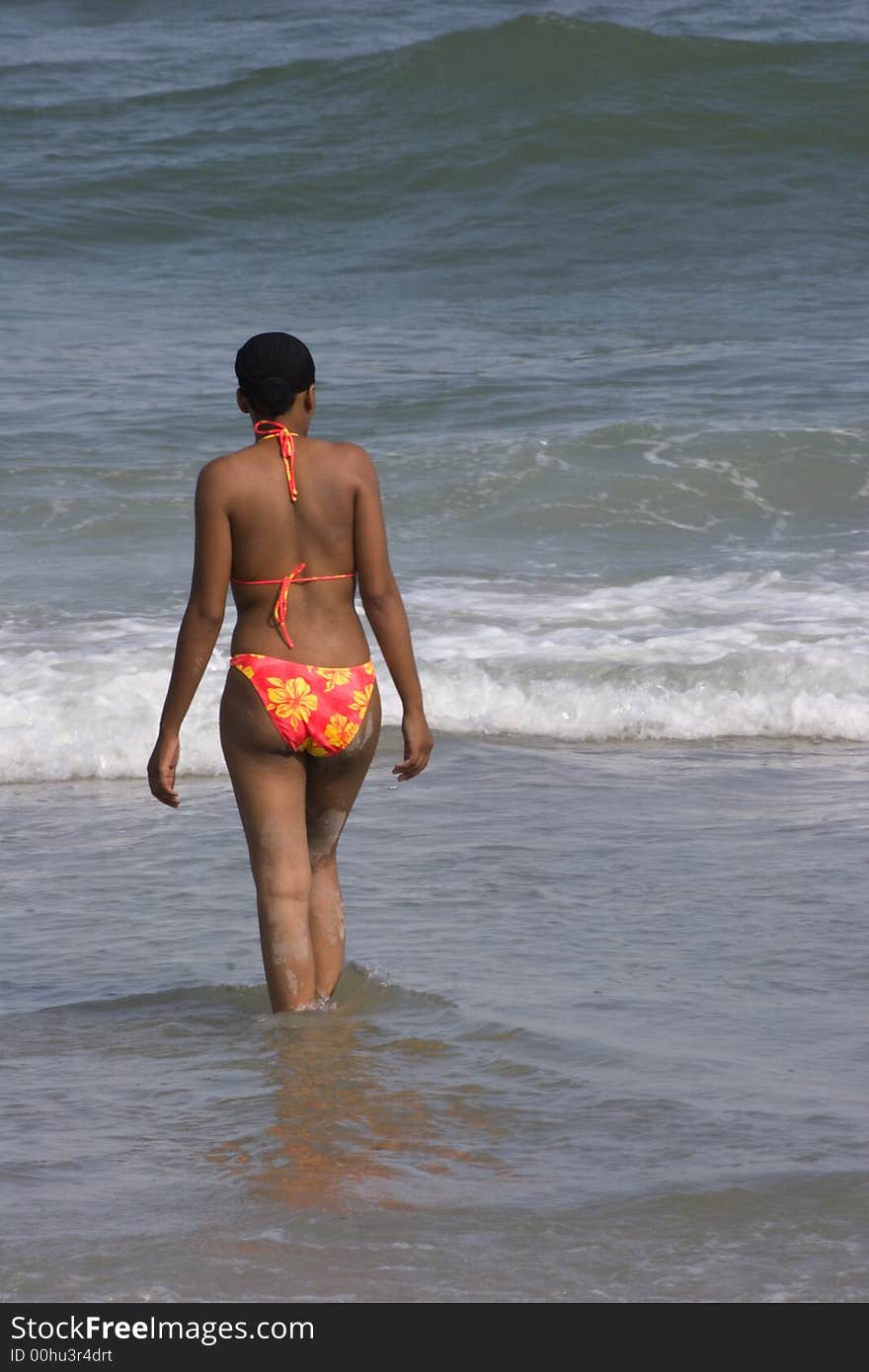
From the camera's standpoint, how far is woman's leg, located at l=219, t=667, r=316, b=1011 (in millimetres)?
4035

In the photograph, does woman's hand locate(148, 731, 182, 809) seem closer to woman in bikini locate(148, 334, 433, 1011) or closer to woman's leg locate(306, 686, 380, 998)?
woman in bikini locate(148, 334, 433, 1011)

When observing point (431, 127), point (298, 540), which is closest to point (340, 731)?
point (298, 540)

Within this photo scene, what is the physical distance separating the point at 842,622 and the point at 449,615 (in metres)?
1.89

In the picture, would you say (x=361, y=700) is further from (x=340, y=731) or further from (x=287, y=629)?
(x=287, y=629)

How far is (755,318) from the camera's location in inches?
590

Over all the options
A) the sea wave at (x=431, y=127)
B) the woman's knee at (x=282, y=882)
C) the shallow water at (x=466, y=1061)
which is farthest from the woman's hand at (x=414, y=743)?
the sea wave at (x=431, y=127)

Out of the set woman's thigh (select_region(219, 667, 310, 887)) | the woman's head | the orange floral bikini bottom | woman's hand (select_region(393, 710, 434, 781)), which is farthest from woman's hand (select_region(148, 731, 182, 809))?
the woman's head

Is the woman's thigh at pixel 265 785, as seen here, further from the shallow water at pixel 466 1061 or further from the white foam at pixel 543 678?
the white foam at pixel 543 678

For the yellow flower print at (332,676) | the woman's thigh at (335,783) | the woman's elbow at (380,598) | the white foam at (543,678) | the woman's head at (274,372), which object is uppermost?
the woman's head at (274,372)

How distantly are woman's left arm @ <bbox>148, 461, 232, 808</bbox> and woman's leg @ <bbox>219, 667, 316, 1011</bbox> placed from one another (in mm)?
112

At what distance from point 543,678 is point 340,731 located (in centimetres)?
381

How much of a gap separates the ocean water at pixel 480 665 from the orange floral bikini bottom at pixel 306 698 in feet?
2.46

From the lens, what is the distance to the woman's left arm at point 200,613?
3.88 meters
